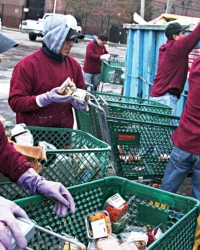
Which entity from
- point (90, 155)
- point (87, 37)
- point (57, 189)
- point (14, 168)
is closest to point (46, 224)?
point (57, 189)

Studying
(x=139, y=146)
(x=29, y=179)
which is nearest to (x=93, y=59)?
(x=139, y=146)

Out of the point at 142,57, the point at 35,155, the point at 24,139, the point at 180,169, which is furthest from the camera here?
the point at 142,57

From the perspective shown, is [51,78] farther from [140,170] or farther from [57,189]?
[57,189]

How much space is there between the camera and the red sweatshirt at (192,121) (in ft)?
12.0

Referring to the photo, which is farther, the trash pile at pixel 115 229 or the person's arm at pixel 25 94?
the person's arm at pixel 25 94

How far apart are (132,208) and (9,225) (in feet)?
3.55

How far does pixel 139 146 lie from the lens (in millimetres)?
4180

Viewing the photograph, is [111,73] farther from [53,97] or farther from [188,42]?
[53,97]

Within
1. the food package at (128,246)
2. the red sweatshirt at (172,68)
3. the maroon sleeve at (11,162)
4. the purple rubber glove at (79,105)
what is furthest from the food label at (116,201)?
the red sweatshirt at (172,68)

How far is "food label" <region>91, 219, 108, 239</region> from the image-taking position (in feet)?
7.59

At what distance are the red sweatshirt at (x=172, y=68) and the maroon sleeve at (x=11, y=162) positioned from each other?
3.61 meters

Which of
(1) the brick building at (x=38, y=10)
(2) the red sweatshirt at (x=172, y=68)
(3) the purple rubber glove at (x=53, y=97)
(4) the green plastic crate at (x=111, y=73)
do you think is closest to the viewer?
(3) the purple rubber glove at (x=53, y=97)

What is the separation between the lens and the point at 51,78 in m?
3.81

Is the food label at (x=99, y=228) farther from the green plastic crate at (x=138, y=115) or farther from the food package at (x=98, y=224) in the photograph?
the green plastic crate at (x=138, y=115)
